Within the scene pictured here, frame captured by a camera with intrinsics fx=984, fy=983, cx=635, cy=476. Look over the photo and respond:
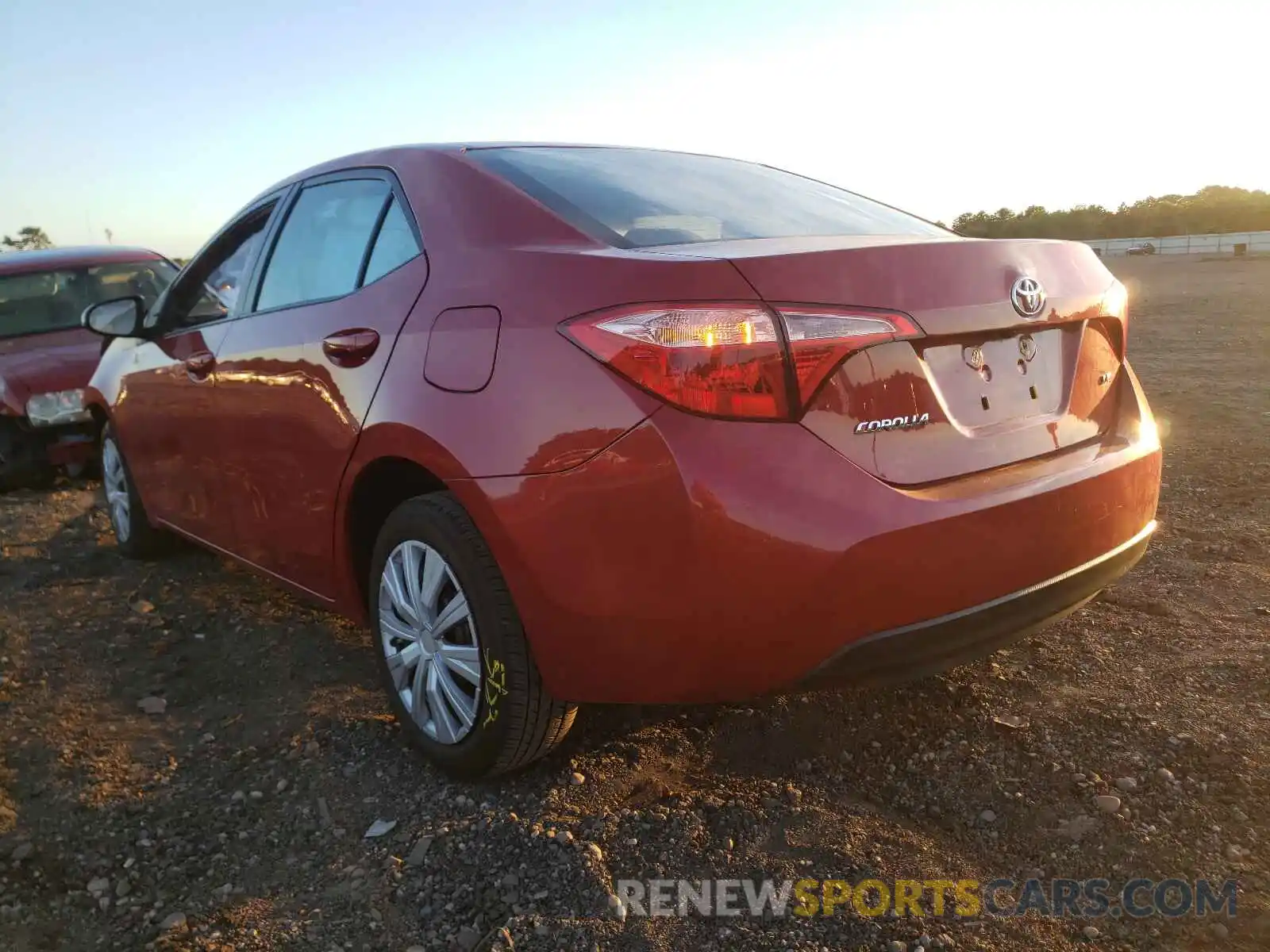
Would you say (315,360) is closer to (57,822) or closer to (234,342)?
(234,342)

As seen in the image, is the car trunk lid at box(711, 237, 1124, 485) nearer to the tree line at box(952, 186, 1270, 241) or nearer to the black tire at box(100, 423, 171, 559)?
the black tire at box(100, 423, 171, 559)

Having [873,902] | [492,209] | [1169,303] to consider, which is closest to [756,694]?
[873,902]

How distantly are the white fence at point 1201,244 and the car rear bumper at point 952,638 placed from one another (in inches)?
1629

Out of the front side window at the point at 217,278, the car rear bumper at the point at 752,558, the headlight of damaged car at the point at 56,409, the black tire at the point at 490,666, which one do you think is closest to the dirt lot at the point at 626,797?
the black tire at the point at 490,666

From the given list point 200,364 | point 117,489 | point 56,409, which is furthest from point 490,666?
point 56,409

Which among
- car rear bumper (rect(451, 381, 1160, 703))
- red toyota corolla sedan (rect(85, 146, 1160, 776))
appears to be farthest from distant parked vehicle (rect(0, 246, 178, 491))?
car rear bumper (rect(451, 381, 1160, 703))

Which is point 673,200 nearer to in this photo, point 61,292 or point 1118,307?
point 1118,307

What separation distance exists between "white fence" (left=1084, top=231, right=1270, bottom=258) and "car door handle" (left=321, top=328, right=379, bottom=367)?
4156 cm

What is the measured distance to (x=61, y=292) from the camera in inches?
286

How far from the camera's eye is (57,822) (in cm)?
249

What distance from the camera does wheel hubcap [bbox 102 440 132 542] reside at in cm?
470

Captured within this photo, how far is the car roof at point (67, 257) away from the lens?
7250 mm

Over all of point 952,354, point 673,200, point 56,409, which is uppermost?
point 673,200

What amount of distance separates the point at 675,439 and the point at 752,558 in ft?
0.90
